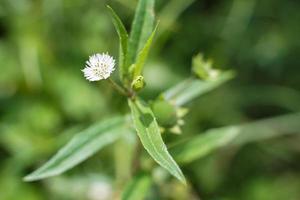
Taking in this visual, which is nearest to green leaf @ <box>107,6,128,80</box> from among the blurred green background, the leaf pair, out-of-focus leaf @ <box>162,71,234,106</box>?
the leaf pair

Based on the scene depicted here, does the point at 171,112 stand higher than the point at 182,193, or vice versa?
the point at 171,112

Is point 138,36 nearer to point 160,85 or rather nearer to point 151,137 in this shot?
point 151,137

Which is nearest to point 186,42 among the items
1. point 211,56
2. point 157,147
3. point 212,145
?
point 211,56

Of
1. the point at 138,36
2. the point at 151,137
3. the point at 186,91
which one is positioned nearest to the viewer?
the point at 151,137

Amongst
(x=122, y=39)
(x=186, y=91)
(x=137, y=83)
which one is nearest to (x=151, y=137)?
(x=137, y=83)

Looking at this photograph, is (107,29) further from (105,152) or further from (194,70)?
(194,70)

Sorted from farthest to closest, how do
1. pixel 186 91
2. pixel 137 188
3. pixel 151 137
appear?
pixel 186 91 → pixel 137 188 → pixel 151 137
